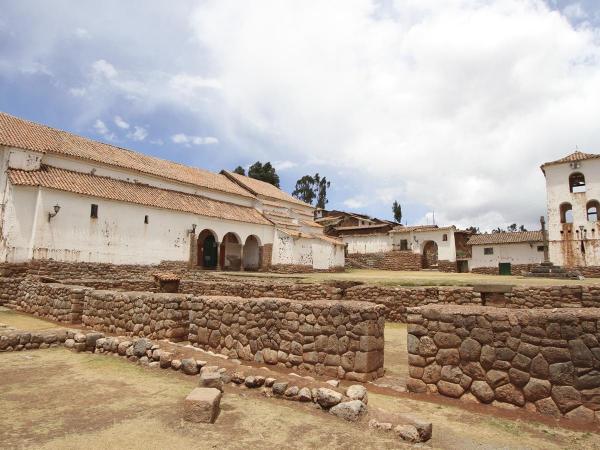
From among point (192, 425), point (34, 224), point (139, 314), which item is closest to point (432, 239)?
point (34, 224)

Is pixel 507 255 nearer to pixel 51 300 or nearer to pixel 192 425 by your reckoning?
pixel 51 300

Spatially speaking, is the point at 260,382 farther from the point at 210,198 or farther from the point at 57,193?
the point at 210,198

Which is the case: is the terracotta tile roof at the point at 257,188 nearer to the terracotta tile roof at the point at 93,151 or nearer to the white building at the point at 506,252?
the terracotta tile roof at the point at 93,151

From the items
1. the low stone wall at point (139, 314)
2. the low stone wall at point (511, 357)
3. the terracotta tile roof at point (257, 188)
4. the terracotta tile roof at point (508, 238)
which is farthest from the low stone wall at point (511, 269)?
the low stone wall at point (511, 357)

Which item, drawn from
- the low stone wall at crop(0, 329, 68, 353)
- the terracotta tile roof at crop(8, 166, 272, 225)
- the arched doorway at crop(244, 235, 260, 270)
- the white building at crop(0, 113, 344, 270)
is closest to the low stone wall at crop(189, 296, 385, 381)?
the low stone wall at crop(0, 329, 68, 353)

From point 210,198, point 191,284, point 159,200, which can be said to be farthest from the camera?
point 210,198

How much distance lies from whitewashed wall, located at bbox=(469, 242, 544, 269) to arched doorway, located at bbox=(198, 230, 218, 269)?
78.9 feet

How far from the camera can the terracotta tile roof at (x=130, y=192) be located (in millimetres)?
20375

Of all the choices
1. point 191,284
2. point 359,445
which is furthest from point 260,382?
point 191,284

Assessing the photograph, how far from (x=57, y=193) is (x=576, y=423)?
74.6 feet

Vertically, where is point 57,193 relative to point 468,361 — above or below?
above

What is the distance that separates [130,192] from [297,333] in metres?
21.4

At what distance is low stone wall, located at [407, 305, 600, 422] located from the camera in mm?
4242

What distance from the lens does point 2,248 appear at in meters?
18.6
